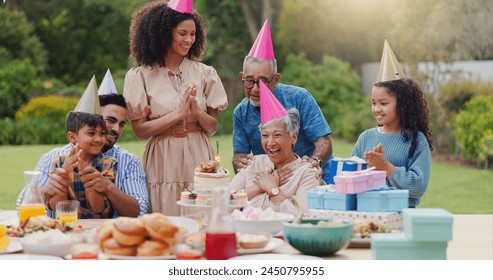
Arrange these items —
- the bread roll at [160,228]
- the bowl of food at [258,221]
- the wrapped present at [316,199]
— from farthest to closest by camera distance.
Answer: the wrapped present at [316,199] → the bowl of food at [258,221] → the bread roll at [160,228]

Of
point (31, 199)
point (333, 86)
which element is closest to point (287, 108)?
point (31, 199)

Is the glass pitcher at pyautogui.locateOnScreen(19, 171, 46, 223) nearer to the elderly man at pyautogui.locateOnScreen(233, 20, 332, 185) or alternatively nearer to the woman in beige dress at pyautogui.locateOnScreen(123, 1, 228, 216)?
the woman in beige dress at pyautogui.locateOnScreen(123, 1, 228, 216)

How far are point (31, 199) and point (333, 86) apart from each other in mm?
13221

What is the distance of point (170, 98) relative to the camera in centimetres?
416

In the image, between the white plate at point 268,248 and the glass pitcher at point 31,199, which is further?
the glass pitcher at point 31,199

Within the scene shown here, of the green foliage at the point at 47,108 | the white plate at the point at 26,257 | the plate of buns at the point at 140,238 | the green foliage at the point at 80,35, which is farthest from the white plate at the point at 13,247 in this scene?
the green foliage at the point at 80,35

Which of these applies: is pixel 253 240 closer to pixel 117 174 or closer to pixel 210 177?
pixel 210 177

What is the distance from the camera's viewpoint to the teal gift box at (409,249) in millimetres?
2528

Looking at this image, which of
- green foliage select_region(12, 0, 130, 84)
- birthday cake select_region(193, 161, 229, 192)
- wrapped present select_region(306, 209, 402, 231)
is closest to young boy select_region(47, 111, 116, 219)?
birthday cake select_region(193, 161, 229, 192)

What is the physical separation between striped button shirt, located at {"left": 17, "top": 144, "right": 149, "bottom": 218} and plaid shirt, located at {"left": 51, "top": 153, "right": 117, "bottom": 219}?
5 centimetres

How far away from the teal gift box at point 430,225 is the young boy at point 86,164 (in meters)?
1.42

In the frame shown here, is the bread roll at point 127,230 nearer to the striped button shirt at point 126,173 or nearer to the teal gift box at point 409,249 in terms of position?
the teal gift box at point 409,249

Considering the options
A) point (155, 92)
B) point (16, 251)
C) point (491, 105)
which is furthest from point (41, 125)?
point (16, 251)

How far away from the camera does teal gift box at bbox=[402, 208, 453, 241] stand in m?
2.46
